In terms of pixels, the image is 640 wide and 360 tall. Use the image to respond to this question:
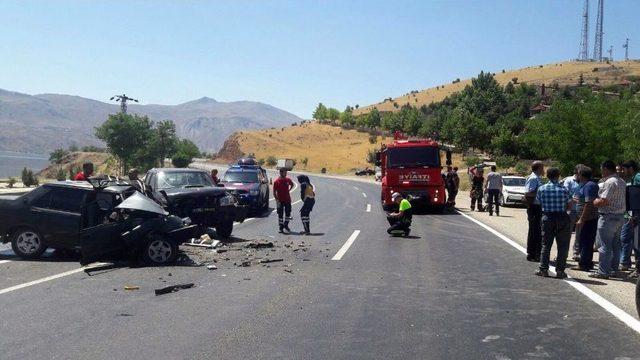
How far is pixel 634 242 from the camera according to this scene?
30.5 ft

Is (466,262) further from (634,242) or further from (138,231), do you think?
(138,231)

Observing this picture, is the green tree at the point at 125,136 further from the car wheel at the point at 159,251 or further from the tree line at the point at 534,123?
the car wheel at the point at 159,251

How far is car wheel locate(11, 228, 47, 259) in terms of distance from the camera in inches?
433

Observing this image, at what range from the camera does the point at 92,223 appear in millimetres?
10445

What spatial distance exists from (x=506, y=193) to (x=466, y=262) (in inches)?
631

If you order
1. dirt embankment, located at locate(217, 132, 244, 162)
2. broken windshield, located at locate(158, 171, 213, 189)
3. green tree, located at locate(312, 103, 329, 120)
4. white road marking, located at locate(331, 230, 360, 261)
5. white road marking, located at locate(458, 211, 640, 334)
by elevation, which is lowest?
white road marking, located at locate(331, 230, 360, 261)

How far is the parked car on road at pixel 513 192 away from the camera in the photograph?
83.7 ft

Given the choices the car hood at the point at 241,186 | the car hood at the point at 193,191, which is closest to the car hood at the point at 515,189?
the car hood at the point at 241,186

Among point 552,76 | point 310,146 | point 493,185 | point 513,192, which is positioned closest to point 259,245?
point 493,185

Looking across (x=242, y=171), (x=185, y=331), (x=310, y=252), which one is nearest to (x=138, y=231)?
(x=310, y=252)

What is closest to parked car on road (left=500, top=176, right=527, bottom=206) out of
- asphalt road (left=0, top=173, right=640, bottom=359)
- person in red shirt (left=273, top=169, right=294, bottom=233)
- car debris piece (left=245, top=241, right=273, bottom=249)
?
person in red shirt (left=273, top=169, right=294, bottom=233)

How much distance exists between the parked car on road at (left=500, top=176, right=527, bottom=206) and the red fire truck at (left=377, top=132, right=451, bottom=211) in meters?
5.30

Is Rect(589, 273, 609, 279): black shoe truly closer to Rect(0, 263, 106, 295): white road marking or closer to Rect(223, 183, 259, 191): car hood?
Rect(0, 263, 106, 295): white road marking

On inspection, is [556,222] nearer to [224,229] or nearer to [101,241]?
[224,229]
